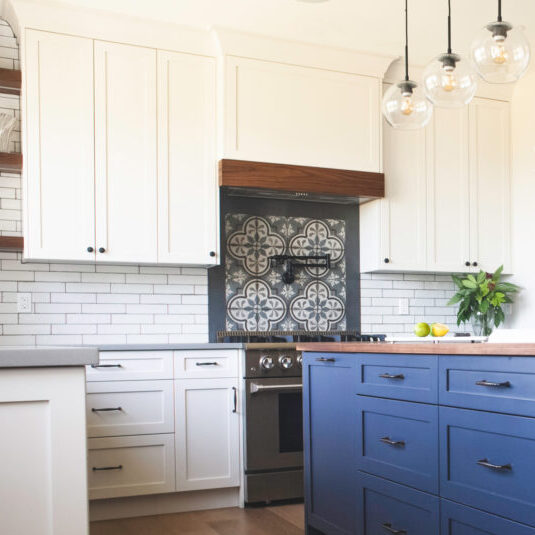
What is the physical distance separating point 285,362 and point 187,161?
1.30 m

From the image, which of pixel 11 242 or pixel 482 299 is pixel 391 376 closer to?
pixel 11 242

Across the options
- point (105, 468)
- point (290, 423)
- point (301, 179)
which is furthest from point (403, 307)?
point (105, 468)

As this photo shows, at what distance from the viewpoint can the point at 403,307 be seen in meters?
4.86

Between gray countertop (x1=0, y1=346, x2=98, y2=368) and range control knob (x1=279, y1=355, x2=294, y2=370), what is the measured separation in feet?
7.43

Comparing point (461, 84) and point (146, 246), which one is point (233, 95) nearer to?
point (146, 246)

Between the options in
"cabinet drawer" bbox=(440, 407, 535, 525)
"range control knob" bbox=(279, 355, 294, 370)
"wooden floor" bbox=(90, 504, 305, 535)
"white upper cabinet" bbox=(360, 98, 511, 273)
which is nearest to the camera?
"cabinet drawer" bbox=(440, 407, 535, 525)

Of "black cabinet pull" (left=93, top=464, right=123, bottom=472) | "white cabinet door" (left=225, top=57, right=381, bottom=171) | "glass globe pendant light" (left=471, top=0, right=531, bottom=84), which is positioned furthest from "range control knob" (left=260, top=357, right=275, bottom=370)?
"glass globe pendant light" (left=471, top=0, right=531, bottom=84)

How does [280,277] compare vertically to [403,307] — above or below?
above

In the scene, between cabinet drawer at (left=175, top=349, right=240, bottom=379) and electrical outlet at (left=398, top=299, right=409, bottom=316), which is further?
electrical outlet at (left=398, top=299, right=409, bottom=316)

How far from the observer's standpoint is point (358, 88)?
441 centimetres

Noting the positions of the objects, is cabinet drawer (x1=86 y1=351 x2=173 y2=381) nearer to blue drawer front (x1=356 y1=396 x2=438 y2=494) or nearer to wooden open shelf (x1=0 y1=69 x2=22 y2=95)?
blue drawer front (x1=356 y1=396 x2=438 y2=494)

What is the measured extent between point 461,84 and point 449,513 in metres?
1.39

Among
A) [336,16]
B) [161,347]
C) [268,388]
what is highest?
[336,16]

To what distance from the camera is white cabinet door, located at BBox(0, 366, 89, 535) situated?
1634 millimetres
